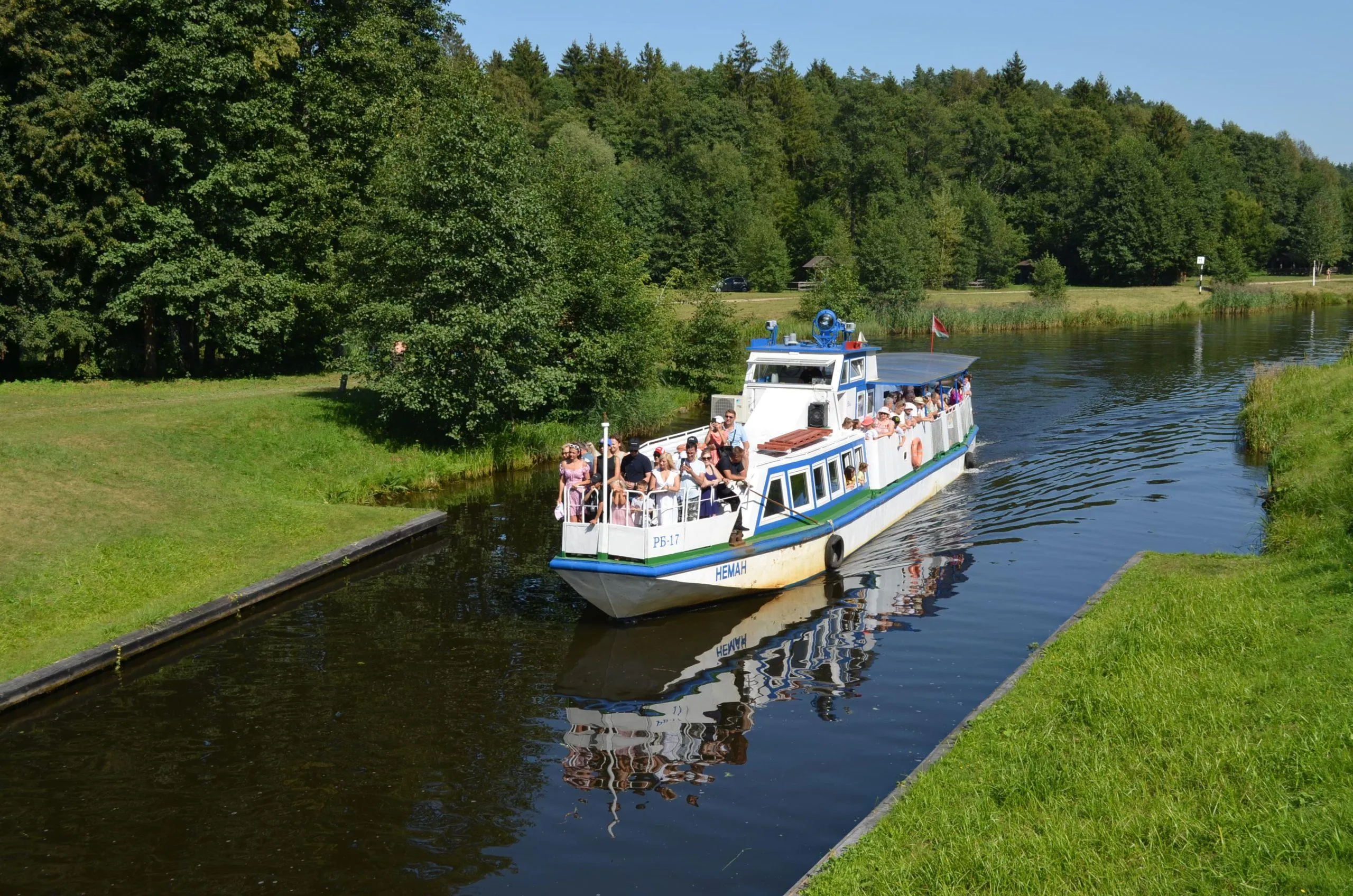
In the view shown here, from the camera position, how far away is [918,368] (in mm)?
36188

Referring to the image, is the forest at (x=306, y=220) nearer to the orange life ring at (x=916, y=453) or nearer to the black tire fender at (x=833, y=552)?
the orange life ring at (x=916, y=453)

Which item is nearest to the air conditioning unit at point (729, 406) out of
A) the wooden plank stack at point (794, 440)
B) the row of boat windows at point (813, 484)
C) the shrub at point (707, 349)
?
the wooden plank stack at point (794, 440)

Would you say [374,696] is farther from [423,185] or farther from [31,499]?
[423,185]

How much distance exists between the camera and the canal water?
518 inches

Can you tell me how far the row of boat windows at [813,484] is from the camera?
24000mm

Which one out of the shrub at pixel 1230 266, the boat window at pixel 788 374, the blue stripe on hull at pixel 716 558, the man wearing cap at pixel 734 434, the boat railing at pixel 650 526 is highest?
the shrub at pixel 1230 266

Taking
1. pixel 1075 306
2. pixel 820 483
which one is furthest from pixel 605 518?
pixel 1075 306

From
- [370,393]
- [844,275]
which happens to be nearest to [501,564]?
[370,393]

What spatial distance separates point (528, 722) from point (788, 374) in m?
15.0

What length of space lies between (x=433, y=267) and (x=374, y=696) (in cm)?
2011

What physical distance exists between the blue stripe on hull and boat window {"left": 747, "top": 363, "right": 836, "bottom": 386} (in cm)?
371

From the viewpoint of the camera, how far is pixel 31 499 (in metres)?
24.1

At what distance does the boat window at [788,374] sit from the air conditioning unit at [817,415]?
680mm

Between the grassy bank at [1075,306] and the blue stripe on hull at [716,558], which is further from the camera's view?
the grassy bank at [1075,306]
